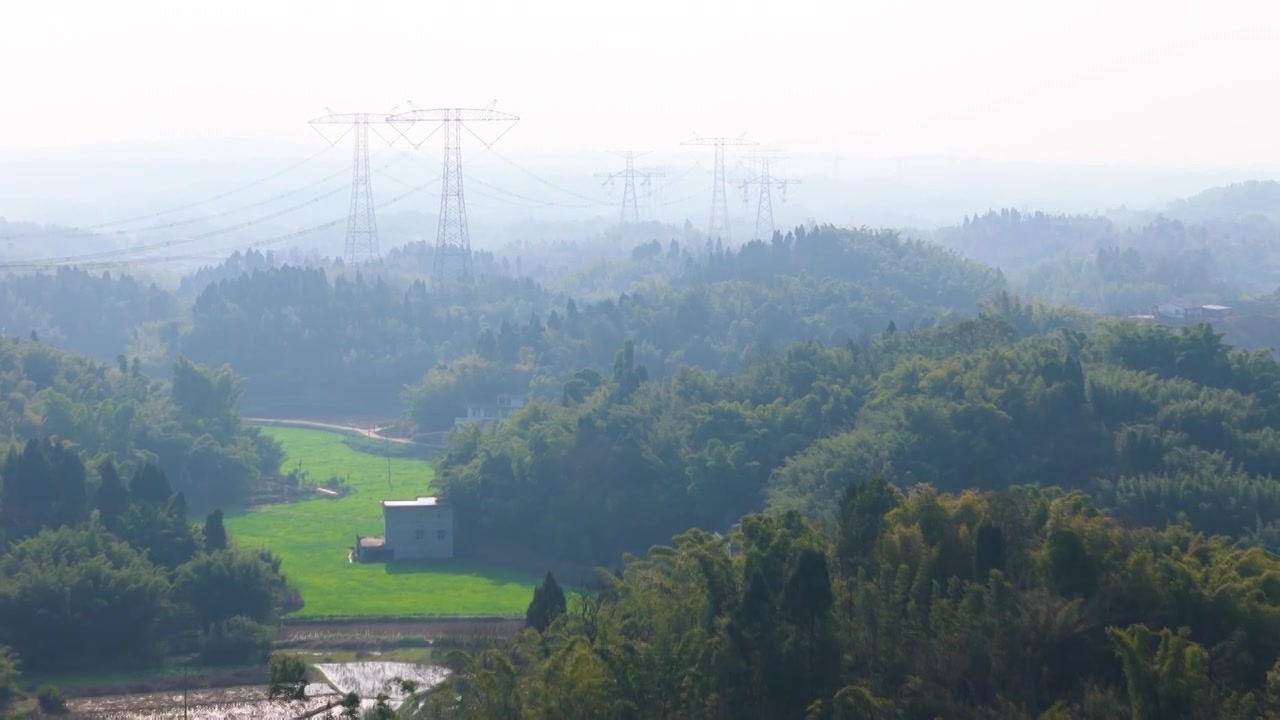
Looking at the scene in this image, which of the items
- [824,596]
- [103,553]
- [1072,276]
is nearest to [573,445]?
[103,553]

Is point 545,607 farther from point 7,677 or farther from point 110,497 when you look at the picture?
point 110,497

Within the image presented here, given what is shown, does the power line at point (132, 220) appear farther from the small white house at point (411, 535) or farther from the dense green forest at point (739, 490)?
the small white house at point (411, 535)

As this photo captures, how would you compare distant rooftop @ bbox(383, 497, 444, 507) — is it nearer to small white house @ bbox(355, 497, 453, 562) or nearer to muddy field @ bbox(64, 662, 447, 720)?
small white house @ bbox(355, 497, 453, 562)

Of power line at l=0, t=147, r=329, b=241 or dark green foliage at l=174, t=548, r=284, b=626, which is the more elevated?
power line at l=0, t=147, r=329, b=241

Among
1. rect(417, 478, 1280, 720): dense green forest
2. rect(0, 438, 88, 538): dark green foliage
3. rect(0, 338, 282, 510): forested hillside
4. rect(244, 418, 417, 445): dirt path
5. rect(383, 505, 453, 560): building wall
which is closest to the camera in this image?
rect(417, 478, 1280, 720): dense green forest

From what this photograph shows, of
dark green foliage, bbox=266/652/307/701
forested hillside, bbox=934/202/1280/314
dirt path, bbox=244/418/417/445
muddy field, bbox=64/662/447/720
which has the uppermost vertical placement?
forested hillside, bbox=934/202/1280/314

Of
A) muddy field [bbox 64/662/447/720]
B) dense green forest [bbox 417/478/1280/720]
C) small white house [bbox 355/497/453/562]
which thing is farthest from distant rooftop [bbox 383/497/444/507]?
dense green forest [bbox 417/478/1280/720]

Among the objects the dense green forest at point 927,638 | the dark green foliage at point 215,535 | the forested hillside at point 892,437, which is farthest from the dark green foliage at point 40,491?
the dense green forest at point 927,638
